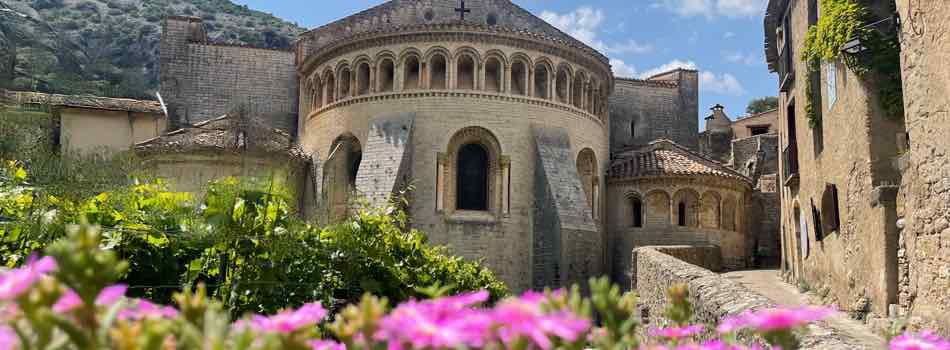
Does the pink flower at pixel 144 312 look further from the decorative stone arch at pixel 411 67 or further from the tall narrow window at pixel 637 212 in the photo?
the tall narrow window at pixel 637 212

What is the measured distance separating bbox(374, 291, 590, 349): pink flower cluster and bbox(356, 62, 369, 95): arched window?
21.3m

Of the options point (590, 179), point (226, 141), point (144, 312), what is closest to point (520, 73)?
point (590, 179)

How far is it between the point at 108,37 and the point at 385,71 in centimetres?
4721

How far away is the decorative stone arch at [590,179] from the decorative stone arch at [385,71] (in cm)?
644

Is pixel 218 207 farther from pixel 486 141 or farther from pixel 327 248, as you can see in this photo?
pixel 486 141

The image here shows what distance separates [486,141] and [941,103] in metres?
14.7

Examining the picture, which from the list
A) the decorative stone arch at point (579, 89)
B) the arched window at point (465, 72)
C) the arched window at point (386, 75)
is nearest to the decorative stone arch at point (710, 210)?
the decorative stone arch at point (579, 89)

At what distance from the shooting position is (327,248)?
10.5 meters

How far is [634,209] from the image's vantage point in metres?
25.6

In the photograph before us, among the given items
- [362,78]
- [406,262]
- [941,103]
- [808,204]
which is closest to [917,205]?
[941,103]

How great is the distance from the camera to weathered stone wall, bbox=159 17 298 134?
29.0 meters

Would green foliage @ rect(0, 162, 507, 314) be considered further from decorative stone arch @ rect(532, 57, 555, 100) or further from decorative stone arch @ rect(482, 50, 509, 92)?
decorative stone arch @ rect(532, 57, 555, 100)

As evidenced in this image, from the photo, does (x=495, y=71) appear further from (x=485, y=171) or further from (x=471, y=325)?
(x=471, y=325)

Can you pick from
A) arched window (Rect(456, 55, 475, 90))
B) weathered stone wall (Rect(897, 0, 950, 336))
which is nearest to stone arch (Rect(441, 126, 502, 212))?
arched window (Rect(456, 55, 475, 90))
